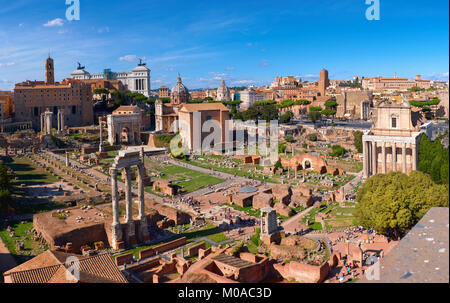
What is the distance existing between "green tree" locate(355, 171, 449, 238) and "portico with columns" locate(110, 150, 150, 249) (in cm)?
1313

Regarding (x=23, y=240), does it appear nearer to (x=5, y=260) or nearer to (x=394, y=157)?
(x=5, y=260)

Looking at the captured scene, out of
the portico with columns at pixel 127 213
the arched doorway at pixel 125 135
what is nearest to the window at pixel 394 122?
the portico with columns at pixel 127 213

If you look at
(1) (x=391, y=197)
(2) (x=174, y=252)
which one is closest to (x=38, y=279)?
(2) (x=174, y=252)

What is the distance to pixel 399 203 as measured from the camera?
2120 cm

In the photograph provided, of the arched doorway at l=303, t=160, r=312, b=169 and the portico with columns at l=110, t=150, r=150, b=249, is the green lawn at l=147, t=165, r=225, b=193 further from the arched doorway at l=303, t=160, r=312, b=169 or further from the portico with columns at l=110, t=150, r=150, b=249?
the portico with columns at l=110, t=150, r=150, b=249

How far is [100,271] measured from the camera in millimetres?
16344

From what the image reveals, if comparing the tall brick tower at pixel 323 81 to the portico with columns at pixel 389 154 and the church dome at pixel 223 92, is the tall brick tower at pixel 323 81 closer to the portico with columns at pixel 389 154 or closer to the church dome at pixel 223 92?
the church dome at pixel 223 92

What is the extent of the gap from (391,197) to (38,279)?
1747 cm

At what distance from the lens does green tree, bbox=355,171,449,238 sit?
68.1 feet

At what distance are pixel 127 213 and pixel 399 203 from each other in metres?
15.5

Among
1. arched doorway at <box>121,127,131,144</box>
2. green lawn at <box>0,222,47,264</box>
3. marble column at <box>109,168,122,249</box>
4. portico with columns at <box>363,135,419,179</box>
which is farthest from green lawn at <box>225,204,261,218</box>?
arched doorway at <box>121,127,131,144</box>

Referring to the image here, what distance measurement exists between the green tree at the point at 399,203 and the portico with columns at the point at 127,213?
1313 centimetres

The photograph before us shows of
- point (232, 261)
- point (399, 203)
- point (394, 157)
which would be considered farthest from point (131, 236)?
point (394, 157)
